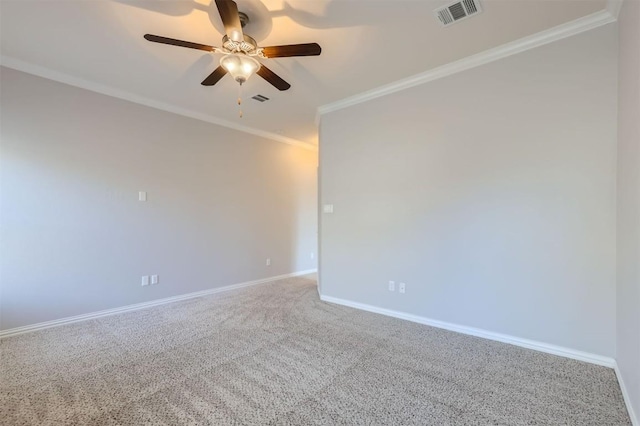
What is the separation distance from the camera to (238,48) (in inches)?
83.4

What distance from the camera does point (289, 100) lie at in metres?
3.89

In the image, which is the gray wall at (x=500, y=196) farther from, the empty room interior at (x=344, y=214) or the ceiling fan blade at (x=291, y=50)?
the ceiling fan blade at (x=291, y=50)

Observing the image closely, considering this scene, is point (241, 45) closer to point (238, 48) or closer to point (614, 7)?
point (238, 48)

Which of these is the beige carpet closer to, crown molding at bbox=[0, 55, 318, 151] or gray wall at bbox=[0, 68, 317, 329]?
gray wall at bbox=[0, 68, 317, 329]

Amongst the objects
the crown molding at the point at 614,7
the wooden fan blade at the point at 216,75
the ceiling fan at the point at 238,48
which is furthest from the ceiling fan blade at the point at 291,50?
the crown molding at the point at 614,7

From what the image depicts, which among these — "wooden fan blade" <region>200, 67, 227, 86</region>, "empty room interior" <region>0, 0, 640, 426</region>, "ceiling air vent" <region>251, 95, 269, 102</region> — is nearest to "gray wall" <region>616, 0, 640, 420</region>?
"empty room interior" <region>0, 0, 640, 426</region>

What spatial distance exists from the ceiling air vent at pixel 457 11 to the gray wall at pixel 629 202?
0.90 meters

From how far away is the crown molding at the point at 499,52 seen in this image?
2.30 meters

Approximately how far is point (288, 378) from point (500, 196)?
2.42 metres

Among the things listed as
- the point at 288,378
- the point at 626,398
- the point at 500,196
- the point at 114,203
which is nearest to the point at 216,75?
the point at 114,203

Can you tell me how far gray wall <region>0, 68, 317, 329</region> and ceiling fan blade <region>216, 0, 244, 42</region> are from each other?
251 centimetres

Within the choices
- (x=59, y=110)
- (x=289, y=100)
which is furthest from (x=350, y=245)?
(x=59, y=110)

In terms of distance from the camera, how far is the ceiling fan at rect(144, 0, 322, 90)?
73.1 inches

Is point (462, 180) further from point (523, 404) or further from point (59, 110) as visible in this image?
point (59, 110)
